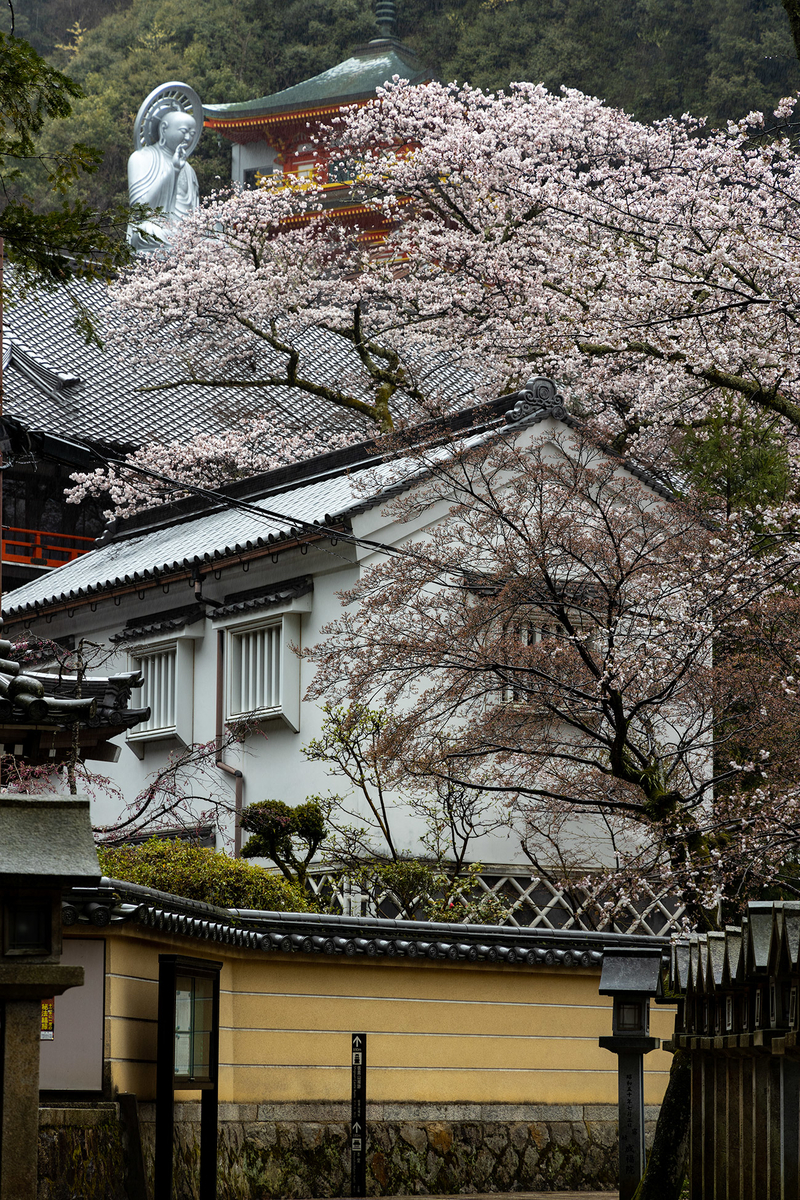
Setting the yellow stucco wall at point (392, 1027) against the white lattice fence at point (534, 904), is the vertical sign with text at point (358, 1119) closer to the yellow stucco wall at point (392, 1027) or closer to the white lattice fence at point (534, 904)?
the yellow stucco wall at point (392, 1027)

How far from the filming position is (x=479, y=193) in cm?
2233

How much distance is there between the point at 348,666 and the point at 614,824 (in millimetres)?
3501

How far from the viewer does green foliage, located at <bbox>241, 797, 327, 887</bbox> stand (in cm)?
1434

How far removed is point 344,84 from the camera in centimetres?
4341

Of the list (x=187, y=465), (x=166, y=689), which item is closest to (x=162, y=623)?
(x=166, y=689)

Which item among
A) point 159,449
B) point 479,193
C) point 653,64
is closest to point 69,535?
point 159,449

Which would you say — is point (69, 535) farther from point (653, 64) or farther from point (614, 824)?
point (653, 64)

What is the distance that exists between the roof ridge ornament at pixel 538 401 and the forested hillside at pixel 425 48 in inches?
955

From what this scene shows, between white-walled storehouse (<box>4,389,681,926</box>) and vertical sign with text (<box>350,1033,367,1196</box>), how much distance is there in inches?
171

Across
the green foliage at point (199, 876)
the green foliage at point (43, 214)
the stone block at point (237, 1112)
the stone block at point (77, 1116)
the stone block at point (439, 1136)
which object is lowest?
the stone block at point (439, 1136)

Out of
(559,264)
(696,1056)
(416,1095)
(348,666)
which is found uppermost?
(559,264)

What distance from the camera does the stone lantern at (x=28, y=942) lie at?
5562 millimetres

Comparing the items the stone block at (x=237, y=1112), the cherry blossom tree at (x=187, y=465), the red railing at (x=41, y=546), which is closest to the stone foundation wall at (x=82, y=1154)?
the stone block at (x=237, y=1112)

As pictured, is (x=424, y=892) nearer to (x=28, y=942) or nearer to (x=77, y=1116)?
(x=77, y=1116)
